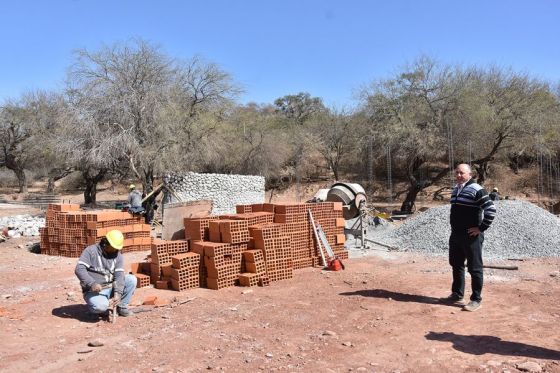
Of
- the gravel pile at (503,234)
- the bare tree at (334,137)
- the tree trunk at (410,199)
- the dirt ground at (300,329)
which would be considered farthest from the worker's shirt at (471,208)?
the bare tree at (334,137)

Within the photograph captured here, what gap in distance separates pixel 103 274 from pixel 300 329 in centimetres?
266

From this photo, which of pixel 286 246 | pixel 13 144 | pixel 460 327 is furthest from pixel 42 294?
pixel 13 144

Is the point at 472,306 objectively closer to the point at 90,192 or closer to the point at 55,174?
the point at 90,192

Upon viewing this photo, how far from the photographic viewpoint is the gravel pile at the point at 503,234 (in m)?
11.4

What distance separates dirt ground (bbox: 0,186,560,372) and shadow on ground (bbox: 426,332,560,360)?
0.07 feet

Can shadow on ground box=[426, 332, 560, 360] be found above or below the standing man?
below

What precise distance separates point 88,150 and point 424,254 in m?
15.3

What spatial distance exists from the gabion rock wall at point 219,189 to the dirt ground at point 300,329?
489 inches

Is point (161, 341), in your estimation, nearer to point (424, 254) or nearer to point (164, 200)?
point (424, 254)

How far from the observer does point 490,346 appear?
5.07m

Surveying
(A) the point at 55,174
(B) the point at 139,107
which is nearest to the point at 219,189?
(B) the point at 139,107

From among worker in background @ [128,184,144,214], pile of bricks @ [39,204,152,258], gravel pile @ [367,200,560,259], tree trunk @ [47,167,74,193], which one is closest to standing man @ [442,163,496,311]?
gravel pile @ [367,200,560,259]

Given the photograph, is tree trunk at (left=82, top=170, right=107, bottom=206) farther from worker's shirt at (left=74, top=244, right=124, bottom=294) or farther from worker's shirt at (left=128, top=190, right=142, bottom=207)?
worker's shirt at (left=74, top=244, right=124, bottom=294)

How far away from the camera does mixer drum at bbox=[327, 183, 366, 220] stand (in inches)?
550
